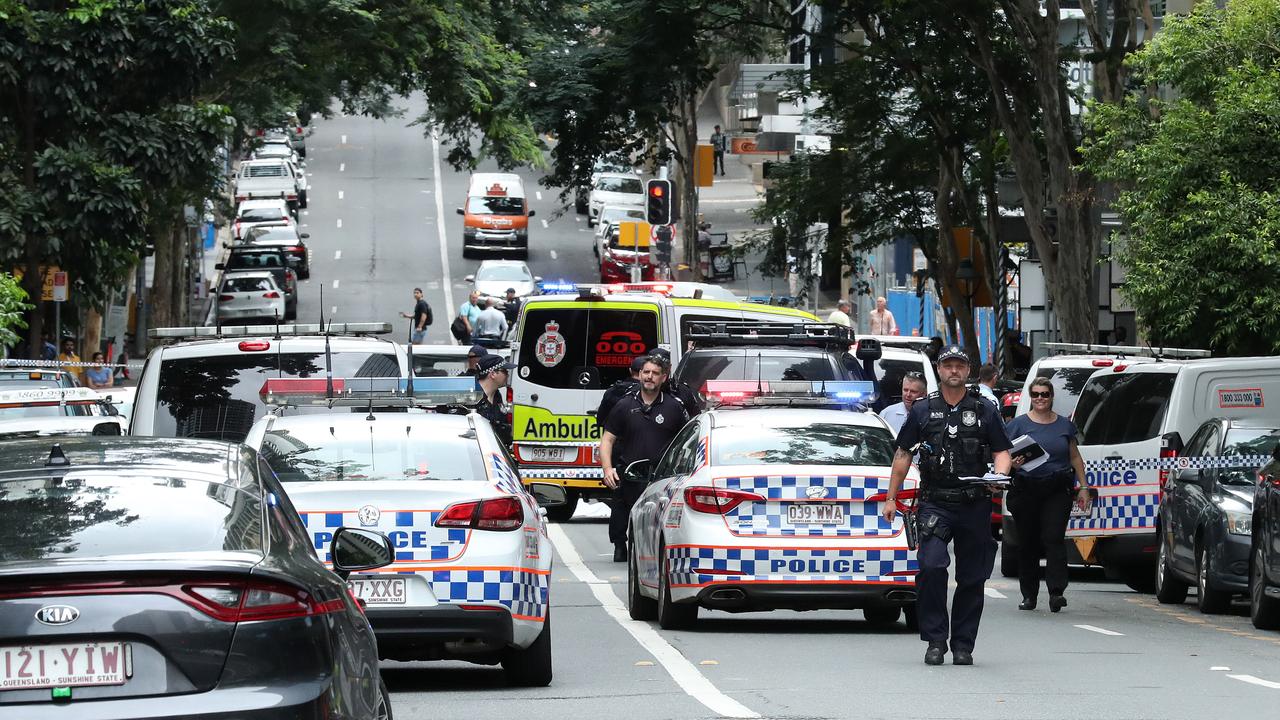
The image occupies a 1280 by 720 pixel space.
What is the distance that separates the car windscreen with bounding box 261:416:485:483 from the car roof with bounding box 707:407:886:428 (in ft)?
9.90

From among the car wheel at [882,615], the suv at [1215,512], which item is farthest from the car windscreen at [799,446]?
the suv at [1215,512]

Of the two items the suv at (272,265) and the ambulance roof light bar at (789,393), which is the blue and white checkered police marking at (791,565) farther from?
the suv at (272,265)

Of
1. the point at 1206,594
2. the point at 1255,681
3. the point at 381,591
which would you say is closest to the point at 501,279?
the point at 1206,594

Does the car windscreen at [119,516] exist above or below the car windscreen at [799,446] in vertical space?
above

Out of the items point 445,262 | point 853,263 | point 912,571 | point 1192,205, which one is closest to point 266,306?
point 445,262

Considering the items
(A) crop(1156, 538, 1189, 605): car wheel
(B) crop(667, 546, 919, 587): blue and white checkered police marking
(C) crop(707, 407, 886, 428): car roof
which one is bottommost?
(A) crop(1156, 538, 1189, 605): car wheel

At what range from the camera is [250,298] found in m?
55.4

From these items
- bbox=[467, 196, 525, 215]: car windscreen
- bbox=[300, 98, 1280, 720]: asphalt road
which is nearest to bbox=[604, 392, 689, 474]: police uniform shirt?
bbox=[300, 98, 1280, 720]: asphalt road

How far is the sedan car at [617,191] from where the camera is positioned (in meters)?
72.4

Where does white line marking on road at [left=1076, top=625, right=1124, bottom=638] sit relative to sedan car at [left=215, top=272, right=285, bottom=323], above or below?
below

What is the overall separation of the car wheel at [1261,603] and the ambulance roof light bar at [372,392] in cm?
555

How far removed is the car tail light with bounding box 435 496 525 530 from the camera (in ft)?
34.0

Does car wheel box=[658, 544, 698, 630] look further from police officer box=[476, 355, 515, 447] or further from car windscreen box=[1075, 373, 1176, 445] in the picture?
car windscreen box=[1075, 373, 1176, 445]

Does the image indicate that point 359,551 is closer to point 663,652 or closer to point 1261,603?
point 663,652
